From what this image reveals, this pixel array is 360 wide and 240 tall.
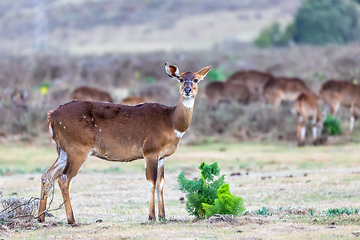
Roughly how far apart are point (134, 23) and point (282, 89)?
204 ft

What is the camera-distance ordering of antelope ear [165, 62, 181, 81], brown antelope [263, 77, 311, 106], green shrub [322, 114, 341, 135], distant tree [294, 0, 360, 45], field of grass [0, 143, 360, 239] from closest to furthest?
1. field of grass [0, 143, 360, 239]
2. antelope ear [165, 62, 181, 81]
3. green shrub [322, 114, 341, 135]
4. brown antelope [263, 77, 311, 106]
5. distant tree [294, 0, 360, 45]

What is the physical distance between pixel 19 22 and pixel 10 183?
83.6 meters

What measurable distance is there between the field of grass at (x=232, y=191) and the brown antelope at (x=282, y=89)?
217 inches

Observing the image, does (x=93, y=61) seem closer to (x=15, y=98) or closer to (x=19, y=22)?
(x=15, y=98)

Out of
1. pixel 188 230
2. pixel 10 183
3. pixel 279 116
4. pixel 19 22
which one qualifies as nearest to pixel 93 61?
pixel 279 116

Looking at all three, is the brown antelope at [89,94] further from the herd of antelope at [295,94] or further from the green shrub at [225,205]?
the green shrub at [225,205]

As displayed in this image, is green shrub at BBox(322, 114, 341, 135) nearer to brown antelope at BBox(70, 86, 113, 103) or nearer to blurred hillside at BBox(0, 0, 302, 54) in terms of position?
brown antelope at BBox(70, 86, 113, 103)

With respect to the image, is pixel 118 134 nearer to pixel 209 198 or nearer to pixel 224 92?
pixel 209 198

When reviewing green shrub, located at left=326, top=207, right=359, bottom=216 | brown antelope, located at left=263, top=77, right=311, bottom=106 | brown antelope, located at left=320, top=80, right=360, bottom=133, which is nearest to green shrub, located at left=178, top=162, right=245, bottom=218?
green shrub, located at left=326, top=207, right=359, bottom=216

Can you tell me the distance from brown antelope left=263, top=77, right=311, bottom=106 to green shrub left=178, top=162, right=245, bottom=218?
20974mm

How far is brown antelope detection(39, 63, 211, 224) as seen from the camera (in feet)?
36.7

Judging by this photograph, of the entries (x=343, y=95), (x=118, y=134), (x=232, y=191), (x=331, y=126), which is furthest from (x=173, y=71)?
(x=343, y=95)

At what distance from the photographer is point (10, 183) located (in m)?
17.4

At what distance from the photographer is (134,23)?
92.4 metres
